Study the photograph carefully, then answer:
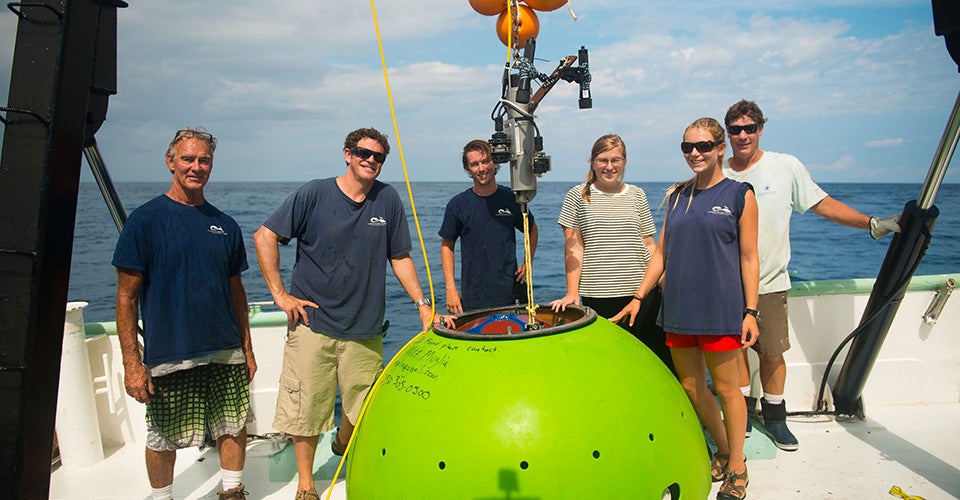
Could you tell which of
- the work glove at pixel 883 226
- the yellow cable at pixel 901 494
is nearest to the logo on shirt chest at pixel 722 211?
the work glove at pixel 883 226

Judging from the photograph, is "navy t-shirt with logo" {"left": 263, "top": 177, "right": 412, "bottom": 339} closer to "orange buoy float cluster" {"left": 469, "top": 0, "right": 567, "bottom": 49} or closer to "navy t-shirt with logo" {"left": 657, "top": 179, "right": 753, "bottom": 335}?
"orange buoy float cluster" {"left": 469, "top": 0, "right": 567, "bottom": 49}

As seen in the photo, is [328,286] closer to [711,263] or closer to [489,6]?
[489,6]

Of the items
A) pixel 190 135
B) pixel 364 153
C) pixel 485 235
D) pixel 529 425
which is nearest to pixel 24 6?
pixel 190 135

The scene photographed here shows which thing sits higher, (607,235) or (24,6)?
(24,6)

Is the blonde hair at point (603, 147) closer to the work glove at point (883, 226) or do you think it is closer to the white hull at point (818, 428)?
the work glove at point (883, 226)

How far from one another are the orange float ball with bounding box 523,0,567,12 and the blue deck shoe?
8.96 ft

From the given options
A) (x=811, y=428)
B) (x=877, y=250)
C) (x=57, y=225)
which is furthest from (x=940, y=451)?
(x=877, y=250)

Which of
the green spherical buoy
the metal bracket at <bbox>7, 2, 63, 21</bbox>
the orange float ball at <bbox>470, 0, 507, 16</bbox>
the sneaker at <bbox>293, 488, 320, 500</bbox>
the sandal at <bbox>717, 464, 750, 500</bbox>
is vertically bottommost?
the sneaker at <bbox>293, 488, 320, 500</bbox>

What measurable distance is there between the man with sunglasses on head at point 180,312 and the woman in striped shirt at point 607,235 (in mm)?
1838

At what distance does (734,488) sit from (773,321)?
1.06 meters

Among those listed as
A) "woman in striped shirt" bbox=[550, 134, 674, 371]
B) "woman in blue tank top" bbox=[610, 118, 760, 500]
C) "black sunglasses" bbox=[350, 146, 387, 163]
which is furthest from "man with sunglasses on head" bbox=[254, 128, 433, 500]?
"woman in blue tank top" bbox=[610, 118, 760, 500]

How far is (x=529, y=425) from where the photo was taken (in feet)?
5.94

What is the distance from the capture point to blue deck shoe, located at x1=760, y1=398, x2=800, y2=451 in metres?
3.88

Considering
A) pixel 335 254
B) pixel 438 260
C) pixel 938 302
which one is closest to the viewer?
pixel 335 254
